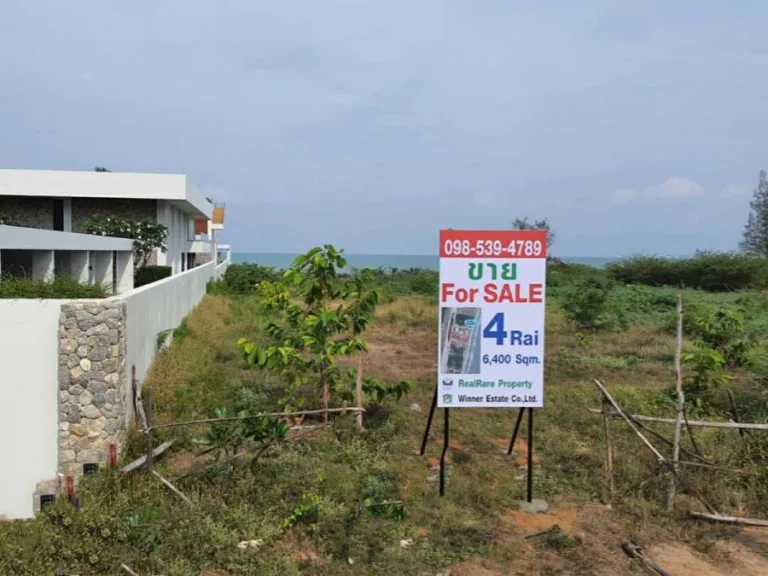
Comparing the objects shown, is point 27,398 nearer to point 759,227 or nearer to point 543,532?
point 543,532

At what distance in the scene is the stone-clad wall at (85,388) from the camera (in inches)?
245

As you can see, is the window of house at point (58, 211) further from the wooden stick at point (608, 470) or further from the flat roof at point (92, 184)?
the wooden stick at point (608, 470)

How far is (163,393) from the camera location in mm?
8453

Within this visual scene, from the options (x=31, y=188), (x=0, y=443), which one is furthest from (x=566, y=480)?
(x=31, y=188)

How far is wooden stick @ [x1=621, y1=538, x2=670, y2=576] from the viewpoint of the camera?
481 cm

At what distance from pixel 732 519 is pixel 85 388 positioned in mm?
6054

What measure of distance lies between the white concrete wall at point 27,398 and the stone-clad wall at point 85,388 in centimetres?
9

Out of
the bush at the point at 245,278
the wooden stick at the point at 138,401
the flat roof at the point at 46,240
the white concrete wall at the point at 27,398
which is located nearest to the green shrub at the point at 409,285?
the bush at the point at 245,278

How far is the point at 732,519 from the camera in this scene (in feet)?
18.3

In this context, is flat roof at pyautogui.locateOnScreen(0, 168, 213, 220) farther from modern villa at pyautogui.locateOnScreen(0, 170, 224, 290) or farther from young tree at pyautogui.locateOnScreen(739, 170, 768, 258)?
young tree at pyautogui.locateOnScreen(739, 170, 768, 258)

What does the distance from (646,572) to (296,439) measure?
3982 millimetres

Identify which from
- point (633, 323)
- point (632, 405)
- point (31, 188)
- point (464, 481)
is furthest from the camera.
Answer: point (31, 188)

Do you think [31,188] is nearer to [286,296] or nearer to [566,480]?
[286,296]

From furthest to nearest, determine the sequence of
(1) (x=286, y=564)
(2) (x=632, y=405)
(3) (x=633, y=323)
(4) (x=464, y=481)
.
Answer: (3) (x=633, y=323)
(2) (x=632, y=405)
(4) (x=464, y=481)
(1) (x=286, y=564)
